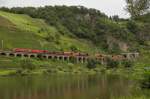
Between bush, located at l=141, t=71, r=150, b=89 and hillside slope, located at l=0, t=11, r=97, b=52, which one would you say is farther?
hillside slope, located at l=0, t=11, r=97, b=52

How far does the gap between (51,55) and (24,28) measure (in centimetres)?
3832

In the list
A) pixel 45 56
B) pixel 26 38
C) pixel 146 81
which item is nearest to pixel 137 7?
pixel 146 81

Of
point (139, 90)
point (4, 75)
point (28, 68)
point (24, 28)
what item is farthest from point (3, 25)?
point (139, 90)

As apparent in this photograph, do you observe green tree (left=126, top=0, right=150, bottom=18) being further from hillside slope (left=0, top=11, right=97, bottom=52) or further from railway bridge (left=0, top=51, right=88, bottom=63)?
hillside slope (left=0, top=11, right=97, bottom=52)

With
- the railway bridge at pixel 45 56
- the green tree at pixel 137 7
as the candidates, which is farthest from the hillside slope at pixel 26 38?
the green tree at pixel 137 7

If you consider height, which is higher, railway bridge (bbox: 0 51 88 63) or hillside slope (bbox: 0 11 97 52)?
hillside slope (bbox: 0 11 97 52)

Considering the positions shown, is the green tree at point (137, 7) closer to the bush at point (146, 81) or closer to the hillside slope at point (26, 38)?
the bush at point (146, 81)

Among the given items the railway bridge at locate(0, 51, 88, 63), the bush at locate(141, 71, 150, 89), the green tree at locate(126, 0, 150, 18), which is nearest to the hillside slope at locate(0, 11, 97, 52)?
the railway bridge at locate(0, 51, 88, 63)

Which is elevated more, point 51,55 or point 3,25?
point 3,25

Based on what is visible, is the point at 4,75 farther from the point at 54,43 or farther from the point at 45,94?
the point at 54,43

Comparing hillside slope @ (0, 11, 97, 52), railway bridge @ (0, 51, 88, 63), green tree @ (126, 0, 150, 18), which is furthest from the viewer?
hillside slope @ (0, 11, 97, 52)

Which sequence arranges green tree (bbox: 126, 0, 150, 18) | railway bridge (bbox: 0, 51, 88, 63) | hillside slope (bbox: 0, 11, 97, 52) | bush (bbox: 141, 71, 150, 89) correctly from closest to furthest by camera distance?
green tree (bbox: 126, 0, 150, 18)
bush (bbox: 141, 71, 150, 89)
railway bridge (bbox: 0, 51, 88, 63)
hillside slope (bbox: 0, 11, 97, 52)

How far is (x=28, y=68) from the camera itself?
396ft

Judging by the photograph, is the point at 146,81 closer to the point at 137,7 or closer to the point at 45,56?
the point at 137,7
